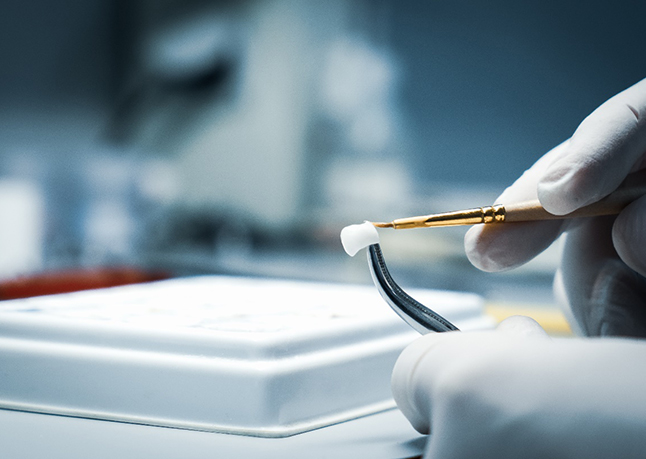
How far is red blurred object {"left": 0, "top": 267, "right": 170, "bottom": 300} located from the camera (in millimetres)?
1076

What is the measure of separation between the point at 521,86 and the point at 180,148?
1.16 meters

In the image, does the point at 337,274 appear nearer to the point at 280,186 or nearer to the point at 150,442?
the point at 280,186

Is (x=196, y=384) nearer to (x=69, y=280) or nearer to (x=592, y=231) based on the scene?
(x=592, y=231)

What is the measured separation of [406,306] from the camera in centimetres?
36

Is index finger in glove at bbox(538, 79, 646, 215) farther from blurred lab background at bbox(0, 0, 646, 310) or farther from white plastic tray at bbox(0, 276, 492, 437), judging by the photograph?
blurred lab background at bbox(0, 0, 646, 310)

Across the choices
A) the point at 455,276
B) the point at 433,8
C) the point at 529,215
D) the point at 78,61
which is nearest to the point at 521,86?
the point at 433,8

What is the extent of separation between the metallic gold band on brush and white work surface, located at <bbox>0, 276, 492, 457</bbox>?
0.08 meters

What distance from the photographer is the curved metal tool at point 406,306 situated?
0.36m

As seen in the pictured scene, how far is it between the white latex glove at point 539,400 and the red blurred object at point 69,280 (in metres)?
0.99

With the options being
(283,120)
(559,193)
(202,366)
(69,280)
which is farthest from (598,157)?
(283,120)

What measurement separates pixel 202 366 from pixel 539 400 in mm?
176

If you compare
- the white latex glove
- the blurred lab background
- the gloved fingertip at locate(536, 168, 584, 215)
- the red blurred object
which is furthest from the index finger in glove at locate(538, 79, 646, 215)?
the blurred lab background

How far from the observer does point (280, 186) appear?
6.63 feet

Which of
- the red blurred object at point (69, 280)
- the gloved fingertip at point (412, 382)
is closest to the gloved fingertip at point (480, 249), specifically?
the gloved fingertip at point (412, 382)
